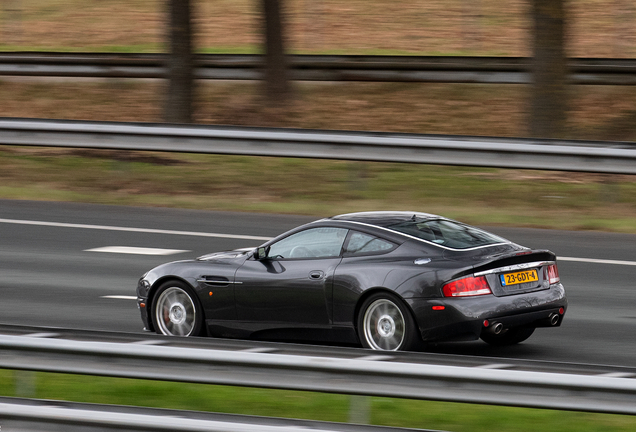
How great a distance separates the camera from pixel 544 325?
8672 mm

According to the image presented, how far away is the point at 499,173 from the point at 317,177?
2788 millimetres

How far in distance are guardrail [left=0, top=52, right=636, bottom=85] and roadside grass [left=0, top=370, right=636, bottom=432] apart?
12998mm

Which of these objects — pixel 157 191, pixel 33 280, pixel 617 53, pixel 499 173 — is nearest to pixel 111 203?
pixel 157 191

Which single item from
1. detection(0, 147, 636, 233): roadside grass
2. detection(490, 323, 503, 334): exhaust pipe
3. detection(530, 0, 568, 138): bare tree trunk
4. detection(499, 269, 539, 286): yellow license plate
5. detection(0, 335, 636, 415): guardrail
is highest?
detection(530, 0, 568, 138): bare tree trunk

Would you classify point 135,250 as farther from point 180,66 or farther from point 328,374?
point 328,374

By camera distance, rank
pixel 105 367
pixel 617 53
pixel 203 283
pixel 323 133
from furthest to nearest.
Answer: pixel 617 53, pixel 323 133, pixel 203 283, pixel 105 367

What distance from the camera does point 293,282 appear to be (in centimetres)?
915

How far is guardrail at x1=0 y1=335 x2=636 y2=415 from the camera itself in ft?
18.5

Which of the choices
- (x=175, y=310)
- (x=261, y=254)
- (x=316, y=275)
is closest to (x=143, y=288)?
(x=175, y=310)

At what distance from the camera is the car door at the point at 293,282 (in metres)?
9.00

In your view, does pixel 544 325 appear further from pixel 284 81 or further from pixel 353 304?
pixel 284 81

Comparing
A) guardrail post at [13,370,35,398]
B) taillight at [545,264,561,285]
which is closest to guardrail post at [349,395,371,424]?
guardrail post at [13,370,35,398]

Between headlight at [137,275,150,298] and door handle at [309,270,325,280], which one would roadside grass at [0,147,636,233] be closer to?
headlight at [137,275,150,298]

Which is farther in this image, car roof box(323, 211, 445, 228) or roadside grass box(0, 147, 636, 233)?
roadside grass box(0, 147, 636, 233)
